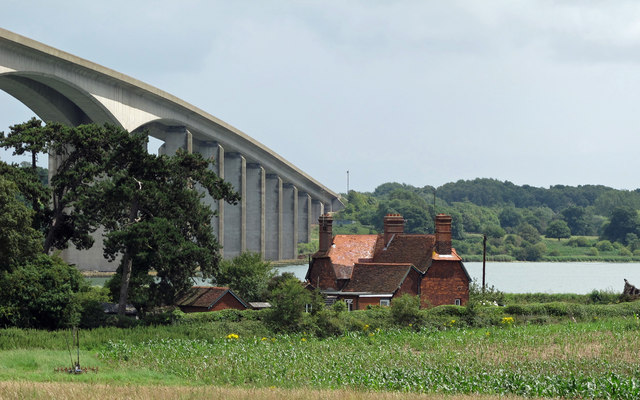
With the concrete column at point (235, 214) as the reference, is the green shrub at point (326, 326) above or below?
below

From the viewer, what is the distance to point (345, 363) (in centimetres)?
3144

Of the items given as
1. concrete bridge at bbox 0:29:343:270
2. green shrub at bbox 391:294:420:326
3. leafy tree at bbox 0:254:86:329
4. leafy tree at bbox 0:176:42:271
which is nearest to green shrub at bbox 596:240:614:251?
concrete bridge at bbox 0:29:343:270

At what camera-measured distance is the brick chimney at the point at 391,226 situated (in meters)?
57.4

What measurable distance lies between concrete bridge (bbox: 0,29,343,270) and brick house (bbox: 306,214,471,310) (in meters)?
28.0

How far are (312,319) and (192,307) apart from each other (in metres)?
10.4

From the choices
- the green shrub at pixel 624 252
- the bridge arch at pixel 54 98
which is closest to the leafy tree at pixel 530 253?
the green shrub at pixel 624 252

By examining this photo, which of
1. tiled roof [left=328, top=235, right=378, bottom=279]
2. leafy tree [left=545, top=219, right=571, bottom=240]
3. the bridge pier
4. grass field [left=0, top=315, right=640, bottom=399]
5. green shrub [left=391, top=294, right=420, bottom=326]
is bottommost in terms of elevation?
grass field [left=0, top=315, right=640, bottom=399]

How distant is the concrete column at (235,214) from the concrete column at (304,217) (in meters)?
38.4

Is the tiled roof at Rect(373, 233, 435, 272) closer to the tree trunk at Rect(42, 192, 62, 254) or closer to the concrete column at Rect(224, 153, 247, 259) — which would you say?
the tree trunk at Rect(42, 192, 62, 254)

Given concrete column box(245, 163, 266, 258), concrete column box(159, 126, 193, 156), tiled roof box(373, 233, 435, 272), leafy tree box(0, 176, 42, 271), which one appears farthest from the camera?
concrete column box(245, 163, 266, 258)

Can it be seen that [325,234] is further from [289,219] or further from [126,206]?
[289,219]

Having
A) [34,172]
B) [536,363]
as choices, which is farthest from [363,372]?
[34,172]

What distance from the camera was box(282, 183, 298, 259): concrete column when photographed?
461 ft

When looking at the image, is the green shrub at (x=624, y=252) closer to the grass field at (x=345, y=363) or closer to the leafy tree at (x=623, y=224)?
the leafy tree at (x=623, y=224)
